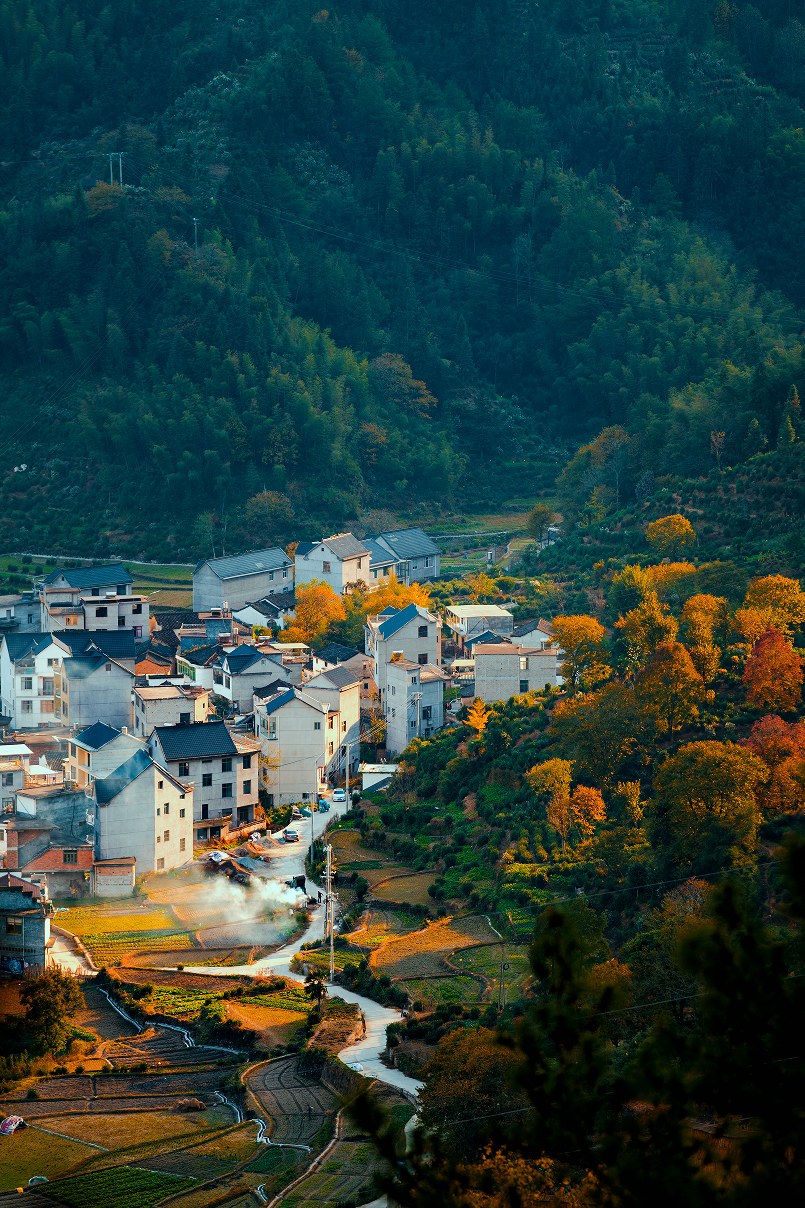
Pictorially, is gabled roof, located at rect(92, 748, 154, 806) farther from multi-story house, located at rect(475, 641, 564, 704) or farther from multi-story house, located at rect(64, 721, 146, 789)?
multi-story house, located at rect(475, 641, 564, 704)

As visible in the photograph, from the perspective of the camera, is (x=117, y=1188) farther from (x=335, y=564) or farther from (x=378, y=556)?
(x=378, y=556)

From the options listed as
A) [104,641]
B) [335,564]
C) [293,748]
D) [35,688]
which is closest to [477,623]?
[335,564]

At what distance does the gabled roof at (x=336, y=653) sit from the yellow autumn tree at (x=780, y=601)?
12076 mm

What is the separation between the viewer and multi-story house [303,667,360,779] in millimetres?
32688

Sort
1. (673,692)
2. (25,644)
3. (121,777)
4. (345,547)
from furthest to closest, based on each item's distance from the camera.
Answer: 1. (345,547)
2. (25,644)
3. (121,777)
4. (673,692)

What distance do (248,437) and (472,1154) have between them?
45.1 meters

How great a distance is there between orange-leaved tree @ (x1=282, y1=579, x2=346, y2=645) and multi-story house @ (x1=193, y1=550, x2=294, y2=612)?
11.1 ft

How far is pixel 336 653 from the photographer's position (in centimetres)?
3825

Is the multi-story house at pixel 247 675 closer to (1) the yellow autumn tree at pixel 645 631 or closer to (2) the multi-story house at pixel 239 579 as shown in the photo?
(1) the yellow autumn tree at pixel 645 631

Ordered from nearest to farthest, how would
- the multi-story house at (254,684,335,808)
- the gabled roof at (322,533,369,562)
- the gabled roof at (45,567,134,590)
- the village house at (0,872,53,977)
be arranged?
the village house at (0,872,53,977), the multi-story house at (254,684,335,808), the gabled roof at (45,567,134,590), the gabled roof at (322,533,369,562)

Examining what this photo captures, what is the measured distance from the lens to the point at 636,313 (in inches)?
2579

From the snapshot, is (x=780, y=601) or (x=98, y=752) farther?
(x=98, y=752)

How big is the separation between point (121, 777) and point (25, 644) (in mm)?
9915

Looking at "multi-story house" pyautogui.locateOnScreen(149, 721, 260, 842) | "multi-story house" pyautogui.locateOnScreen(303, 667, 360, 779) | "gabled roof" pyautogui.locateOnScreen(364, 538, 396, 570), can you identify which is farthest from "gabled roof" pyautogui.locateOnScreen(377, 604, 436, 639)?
"gabled roof" pyautogui.locateOnScreen(364, 538, 396, 570)
